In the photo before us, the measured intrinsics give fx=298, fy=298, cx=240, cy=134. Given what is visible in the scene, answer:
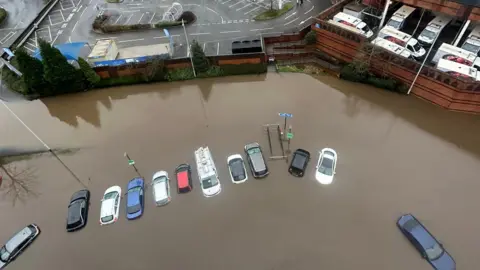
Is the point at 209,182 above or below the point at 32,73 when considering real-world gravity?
below

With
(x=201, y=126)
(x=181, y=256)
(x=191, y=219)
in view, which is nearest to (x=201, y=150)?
(x=201, y=126)

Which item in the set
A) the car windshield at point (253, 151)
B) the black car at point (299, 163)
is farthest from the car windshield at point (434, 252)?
the car windshield at point (253, 151)

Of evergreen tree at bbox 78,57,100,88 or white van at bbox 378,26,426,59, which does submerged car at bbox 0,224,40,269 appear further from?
white van at bbox 378,26,426,59

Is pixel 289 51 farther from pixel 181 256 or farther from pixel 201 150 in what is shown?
pixel 181 256

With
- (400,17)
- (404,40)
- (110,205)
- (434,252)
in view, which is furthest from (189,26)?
(434,252)

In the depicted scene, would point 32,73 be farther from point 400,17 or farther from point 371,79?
point 400,17

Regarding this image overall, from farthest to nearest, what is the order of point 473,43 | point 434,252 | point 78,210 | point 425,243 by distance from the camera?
point 473,43 → point 78,210 → point 425,243 → point 434,252

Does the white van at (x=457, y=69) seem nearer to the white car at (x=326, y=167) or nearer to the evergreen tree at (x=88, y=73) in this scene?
the white car at (x=326, y=167)

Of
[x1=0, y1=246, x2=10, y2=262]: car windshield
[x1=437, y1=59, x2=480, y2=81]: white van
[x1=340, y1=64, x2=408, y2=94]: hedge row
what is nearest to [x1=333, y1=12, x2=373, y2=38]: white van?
[x1=340, y1=64, x2=408, y2=94]: hedge row
